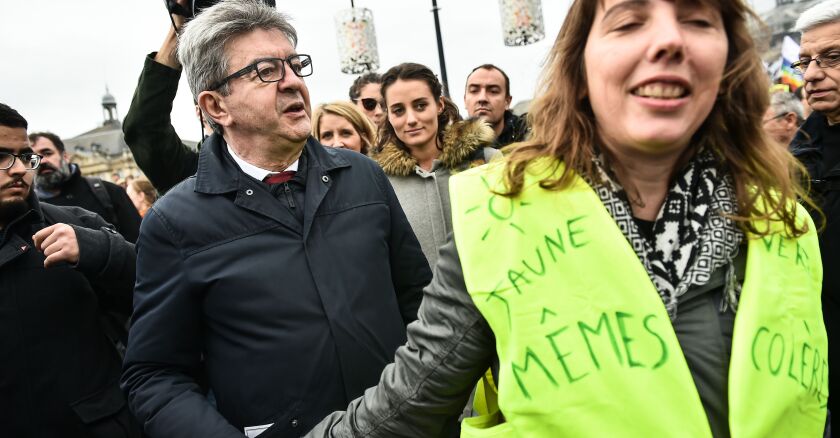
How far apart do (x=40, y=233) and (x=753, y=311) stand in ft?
7.38

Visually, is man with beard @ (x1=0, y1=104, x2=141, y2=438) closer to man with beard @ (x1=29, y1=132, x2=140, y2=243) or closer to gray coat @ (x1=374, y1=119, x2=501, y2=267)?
gray coat @ (x1=374, y1=119, x2=501, y2=267)

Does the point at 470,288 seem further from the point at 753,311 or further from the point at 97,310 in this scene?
the point at 97,310

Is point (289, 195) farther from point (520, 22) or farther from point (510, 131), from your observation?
point (520, 22)

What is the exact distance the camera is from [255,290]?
1828mm

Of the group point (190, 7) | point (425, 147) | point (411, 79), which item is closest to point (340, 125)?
point (411, 79)

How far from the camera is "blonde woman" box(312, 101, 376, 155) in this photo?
4145 millimetres

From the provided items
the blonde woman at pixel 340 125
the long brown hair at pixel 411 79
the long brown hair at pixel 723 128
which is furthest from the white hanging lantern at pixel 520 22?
the long brown hair at pixel 723 128

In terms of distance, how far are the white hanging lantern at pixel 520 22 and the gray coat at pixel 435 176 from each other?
21.8ft

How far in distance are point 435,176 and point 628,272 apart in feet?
7.80

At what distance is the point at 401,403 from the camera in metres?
1.26

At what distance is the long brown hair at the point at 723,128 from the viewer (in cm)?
127

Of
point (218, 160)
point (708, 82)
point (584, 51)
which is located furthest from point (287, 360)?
point (708, 82)

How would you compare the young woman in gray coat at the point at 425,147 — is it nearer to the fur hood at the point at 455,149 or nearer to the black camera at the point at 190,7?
the fur hood at the point at 455,149

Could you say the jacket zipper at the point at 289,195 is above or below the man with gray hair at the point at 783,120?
above
